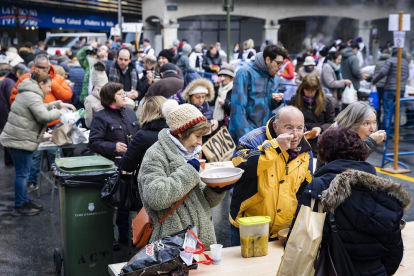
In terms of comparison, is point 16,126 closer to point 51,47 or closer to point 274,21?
point 51,47

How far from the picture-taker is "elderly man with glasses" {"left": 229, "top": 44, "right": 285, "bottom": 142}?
6.91 metres

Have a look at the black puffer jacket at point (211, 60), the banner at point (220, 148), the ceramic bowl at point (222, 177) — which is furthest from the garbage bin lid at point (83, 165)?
the black puffer jacket at point (211, 60)

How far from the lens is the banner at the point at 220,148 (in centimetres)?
774

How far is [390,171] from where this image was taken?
984cm

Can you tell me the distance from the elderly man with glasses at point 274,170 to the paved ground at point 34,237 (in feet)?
7.62

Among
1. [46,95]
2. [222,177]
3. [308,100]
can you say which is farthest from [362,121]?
[46,95]

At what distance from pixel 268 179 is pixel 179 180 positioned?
803 millimetres

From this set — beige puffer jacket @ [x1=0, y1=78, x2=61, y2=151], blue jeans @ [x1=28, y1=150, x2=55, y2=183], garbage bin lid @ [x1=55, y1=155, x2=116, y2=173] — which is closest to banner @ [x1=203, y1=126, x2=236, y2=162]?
beige puffer jacket @ [x1=0, y1=78, x2=61, y2=151]

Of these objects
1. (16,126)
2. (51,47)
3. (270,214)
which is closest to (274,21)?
(51,47)

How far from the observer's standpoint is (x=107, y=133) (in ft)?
21.1

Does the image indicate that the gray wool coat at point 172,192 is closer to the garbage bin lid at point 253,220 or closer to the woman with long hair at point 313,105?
the garbage bin lid at point 253,220

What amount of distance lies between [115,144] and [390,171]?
541cm

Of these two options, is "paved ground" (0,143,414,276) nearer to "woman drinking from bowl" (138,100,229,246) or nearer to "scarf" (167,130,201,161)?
"woman drinking from bowl" (138,100,229,246)

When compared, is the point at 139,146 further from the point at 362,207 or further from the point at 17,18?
the point at 17,18
